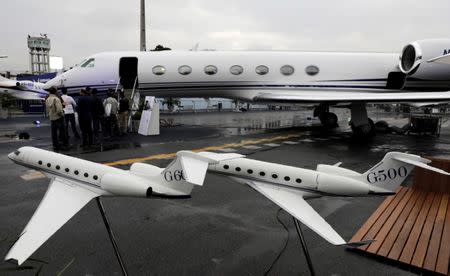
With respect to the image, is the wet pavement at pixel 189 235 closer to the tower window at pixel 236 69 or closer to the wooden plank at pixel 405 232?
the wooden plank at pixel 405 232

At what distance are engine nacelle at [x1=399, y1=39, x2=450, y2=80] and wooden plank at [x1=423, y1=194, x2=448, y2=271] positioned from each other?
36.3 ft

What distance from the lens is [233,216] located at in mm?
5578

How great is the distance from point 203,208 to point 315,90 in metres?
12.6

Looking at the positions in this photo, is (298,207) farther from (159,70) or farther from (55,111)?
(159,70)

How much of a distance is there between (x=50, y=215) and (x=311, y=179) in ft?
8.69

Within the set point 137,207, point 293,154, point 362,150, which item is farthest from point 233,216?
point 362,150

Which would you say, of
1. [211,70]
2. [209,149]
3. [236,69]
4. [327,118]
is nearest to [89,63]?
[211,70]

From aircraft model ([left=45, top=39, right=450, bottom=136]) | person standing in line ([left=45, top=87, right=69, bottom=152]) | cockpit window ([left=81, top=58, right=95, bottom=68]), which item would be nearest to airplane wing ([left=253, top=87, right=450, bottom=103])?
aircraft model ([left=45, top=39, right=450, bottom=136])

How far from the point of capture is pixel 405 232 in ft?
15.4

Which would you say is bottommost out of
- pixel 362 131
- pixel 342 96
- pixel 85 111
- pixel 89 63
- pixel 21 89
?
pixel 362 131

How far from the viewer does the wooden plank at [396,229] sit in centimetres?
423

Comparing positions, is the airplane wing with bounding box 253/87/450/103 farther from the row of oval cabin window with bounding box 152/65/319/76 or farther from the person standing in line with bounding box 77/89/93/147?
the person standing in line with bounding box 77/89/93/147

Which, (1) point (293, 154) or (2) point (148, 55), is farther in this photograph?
(2) point (148, 55)

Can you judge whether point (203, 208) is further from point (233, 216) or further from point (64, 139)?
point (64, 139)
